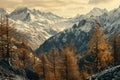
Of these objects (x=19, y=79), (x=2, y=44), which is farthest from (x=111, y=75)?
(x=2, y=44)

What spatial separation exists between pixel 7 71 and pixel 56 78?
82.2 ft

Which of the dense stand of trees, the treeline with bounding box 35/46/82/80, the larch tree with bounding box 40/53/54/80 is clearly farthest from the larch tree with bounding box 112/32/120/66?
the larch tree with bounding box 40/53/54/80

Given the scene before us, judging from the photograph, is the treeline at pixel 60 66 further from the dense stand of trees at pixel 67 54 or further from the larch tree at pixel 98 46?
the larch tree at pixel 98 46

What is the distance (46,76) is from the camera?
267 feet

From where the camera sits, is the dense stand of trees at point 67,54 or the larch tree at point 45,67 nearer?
the dense stand of trees at point 67,54

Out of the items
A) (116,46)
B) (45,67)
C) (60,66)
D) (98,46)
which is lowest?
(45,67)

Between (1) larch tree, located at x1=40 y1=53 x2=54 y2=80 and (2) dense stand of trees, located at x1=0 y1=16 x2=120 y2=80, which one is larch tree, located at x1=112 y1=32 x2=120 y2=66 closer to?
(2) dense stand of trees, located at x1=0 y1=16 x2=120 y2=80

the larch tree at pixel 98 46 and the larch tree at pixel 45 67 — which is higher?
the larch tree at pixel 98 46

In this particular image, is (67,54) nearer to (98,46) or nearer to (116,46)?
(98,46)

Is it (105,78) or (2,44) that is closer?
(105,78)

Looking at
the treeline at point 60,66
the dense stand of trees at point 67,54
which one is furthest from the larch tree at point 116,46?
the treeline at point 60,66

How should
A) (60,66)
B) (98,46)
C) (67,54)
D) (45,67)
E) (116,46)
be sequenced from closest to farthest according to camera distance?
(98,46), (67,54), (60,66), (116,46), (45,67)

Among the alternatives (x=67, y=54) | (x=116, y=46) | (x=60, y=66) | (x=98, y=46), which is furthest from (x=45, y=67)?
(x=98, y=46)

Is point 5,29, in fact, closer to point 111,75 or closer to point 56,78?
point 56,78
